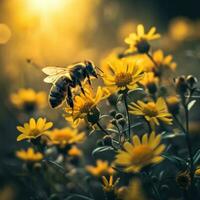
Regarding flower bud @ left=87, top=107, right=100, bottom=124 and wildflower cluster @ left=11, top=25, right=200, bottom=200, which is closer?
wildflower cluster @ left=11, top=25, right=200, bottom=200

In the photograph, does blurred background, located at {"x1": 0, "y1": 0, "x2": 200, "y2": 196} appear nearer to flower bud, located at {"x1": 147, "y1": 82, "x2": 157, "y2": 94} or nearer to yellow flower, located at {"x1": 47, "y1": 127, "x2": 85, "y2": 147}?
yellow flower, located at {"x1": 47, "y1": 127, "x2": 85, "y2": 147}

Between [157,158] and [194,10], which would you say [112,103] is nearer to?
[157,158]

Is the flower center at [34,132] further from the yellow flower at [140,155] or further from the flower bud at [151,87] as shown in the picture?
the flower bud at [151,87]

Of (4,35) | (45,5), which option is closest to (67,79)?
(45,5)

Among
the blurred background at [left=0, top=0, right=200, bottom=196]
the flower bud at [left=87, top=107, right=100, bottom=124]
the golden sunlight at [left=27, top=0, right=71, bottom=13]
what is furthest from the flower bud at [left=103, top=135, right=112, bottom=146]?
the golden sunlight at [left=27, top=0, right=71, bottom=13]

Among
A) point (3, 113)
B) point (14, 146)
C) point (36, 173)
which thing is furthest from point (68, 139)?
point (3, 113)

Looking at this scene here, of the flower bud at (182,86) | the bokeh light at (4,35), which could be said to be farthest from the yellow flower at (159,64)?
the bokeh light at (4,35)
